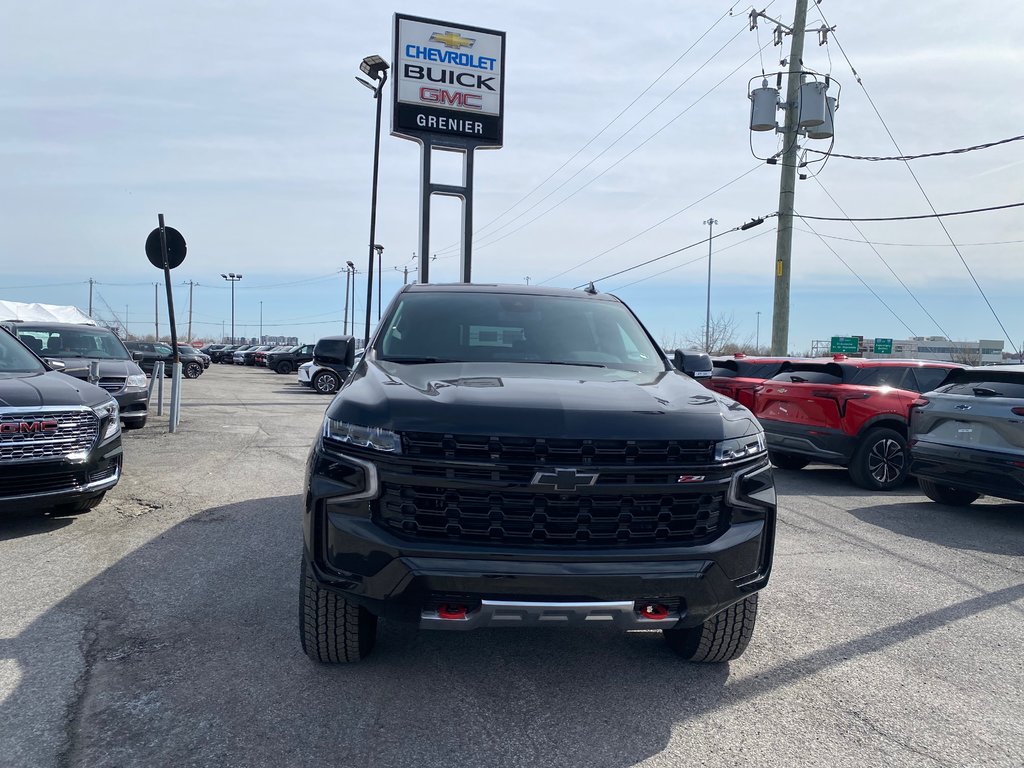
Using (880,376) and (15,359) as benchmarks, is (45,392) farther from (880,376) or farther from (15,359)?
(880,376)

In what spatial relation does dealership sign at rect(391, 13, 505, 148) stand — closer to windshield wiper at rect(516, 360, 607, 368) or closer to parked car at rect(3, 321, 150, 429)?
parked car at rect(3, 321, 150, 429)

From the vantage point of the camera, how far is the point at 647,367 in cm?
432

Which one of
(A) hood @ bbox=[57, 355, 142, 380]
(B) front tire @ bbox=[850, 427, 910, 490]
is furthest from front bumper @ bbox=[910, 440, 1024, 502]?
(A) hood @ bbox=[57, 355, 142, 380]

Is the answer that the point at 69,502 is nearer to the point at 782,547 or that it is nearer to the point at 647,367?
the point at 647,367

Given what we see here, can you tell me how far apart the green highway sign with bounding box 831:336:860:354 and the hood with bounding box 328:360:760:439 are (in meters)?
56.5

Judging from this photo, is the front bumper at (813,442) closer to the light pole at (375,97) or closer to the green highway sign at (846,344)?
the light pole at (375,97)

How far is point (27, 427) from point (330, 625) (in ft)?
11.3

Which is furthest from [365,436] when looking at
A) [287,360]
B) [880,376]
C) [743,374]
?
[287,360]

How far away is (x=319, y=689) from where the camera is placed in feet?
10.7

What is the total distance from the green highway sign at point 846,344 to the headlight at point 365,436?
188 feet

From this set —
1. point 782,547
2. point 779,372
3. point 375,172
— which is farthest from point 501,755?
point 375,172

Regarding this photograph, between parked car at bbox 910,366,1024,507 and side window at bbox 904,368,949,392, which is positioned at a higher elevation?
side window at bbox 904,368,949,392

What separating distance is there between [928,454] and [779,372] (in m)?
2.72

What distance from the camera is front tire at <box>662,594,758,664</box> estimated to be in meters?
3.45
